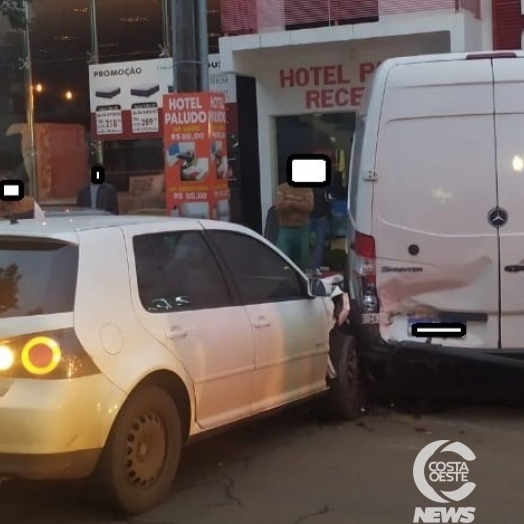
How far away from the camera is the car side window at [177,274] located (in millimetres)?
5633

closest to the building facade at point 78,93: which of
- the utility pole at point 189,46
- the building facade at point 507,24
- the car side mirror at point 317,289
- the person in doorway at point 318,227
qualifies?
the person in doorway at point 318,227

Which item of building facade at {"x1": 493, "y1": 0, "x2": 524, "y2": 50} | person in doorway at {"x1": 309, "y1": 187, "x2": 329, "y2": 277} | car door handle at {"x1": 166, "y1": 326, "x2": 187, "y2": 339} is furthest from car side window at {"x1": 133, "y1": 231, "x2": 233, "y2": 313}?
building facade at {"x1": 493, "y1": 0, "x2": 524, "y2": 50}

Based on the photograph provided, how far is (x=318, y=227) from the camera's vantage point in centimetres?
1358

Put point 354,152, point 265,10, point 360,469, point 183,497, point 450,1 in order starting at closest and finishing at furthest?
1. point 183,497
2. point 360,469
3. point 354,152
4. point 450,1
5. point 265,10

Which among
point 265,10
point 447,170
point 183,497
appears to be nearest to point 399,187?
point 447,170

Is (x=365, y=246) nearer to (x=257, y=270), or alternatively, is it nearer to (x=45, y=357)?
(x=257, y=270)

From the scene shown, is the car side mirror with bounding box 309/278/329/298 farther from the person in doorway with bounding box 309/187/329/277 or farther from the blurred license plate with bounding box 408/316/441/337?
the person in doorway with bounding box 309/187/329/277

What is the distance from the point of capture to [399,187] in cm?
727

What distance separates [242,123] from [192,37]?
19.3ft

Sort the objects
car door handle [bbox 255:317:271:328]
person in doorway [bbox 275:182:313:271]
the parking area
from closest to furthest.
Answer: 1. the parking area
2. car door handle [bbox 255:317:271:328]
3. person in doorway [bbox 275:182:313:271]

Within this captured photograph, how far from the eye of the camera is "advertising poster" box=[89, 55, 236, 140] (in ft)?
53.3

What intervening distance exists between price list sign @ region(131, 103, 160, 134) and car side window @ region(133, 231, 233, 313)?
34.3 ft

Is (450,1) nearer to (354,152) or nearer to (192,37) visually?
(192,37)

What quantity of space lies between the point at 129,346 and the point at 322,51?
35.4ft
